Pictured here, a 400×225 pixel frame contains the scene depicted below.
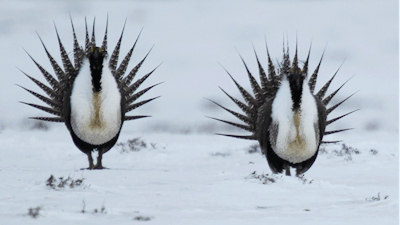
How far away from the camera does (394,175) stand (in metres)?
4.61

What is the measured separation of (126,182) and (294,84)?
1.59 metres

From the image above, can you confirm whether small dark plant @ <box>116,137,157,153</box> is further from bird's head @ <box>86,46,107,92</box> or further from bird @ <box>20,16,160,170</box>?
bird's head @ <box>86,46,107,92</box>

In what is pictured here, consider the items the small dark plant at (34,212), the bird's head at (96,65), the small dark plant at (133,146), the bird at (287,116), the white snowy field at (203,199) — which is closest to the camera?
the small dark plant at (34,212)

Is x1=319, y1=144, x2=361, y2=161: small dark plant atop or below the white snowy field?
atop

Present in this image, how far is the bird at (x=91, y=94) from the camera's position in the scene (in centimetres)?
431

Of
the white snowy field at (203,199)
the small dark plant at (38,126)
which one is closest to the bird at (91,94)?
the white snowy field at (203,199)

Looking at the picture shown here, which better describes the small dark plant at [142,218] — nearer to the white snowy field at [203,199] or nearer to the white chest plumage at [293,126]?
the white snowy field at [203,199]

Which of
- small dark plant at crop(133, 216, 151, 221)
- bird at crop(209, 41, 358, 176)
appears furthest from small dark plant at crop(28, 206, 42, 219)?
bird at crop(209, 41, 358, 176)

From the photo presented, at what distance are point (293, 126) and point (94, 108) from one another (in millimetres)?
1827

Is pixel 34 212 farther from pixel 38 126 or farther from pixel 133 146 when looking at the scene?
pixel 38 126

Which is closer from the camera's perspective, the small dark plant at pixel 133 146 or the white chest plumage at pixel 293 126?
the white chest plumage at pixel 293 126

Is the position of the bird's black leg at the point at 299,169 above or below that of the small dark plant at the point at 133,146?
below

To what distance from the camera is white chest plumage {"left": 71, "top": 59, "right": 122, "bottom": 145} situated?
4.33 metres

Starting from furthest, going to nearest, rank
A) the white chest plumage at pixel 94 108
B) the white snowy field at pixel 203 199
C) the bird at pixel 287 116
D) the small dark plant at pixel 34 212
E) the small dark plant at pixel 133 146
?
the small dark plant at pixel 133 146 → the white chest plumage at pixel 94 108 → the bird at pixel 287 116 → the white snowy field at pixel 203 199 → the small dark plant at pixel 34 212
